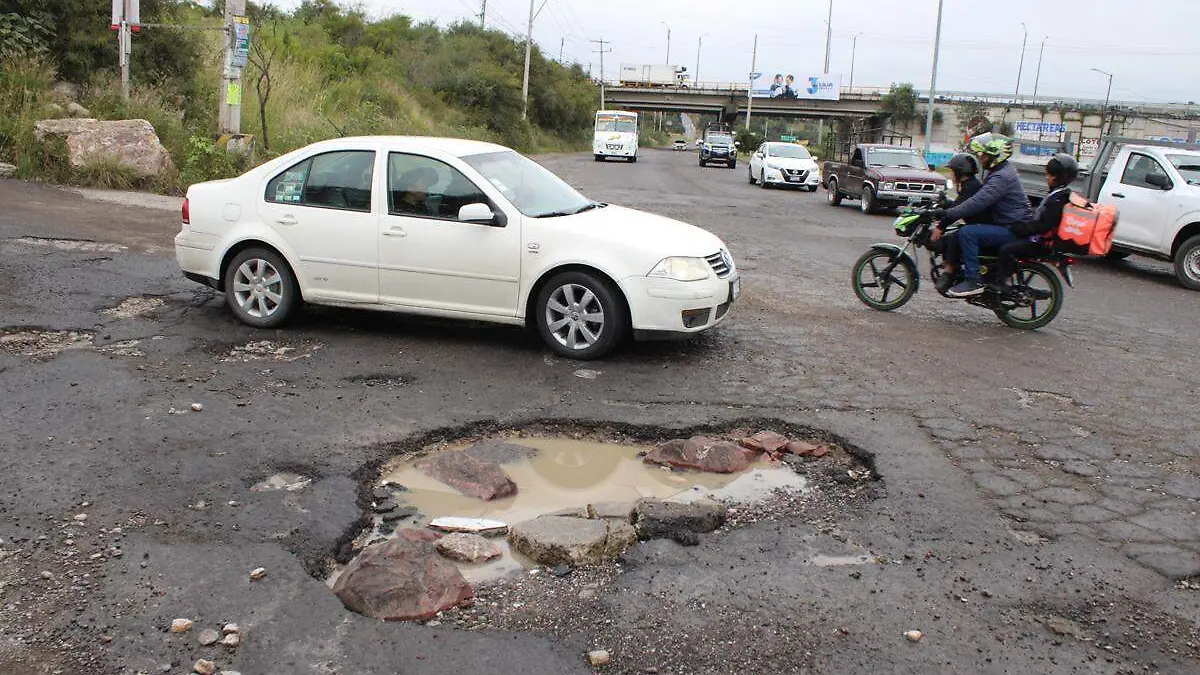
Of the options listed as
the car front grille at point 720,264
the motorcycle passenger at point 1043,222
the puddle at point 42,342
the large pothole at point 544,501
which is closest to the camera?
the large pothole at point 544,501

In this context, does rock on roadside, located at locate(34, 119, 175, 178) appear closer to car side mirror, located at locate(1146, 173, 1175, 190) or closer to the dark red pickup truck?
the dark red pickup truck

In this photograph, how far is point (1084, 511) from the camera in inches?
196

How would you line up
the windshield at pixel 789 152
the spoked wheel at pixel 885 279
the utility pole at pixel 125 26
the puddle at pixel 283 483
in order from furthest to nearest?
the windshield at pixel 789 152 < the utility pole at pixel 125 26 < the spoked wheel at pixel 885 279 < the puddle at pixel 283 483

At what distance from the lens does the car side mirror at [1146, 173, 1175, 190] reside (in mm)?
13742

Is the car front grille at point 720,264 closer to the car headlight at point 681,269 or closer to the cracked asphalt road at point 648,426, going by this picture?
the car headlight at point 681,269

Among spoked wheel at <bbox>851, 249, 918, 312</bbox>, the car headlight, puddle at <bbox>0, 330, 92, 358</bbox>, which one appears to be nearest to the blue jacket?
spoked wheel at <bbox>851, 249, 918, 312</bbox>

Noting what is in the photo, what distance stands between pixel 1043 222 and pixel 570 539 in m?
6.51

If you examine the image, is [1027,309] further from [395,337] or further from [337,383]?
[337,383]

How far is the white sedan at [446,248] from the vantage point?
24.1 feet

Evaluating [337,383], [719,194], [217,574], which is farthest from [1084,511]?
[719,194]

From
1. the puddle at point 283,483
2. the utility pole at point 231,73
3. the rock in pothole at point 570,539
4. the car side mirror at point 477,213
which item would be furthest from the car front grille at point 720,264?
the utility pole at point 231,73

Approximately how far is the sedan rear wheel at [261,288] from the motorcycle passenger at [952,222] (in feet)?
19.4

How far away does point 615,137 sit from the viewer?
50500mm

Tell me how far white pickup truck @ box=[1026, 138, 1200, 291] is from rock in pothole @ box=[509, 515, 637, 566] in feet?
38.7
